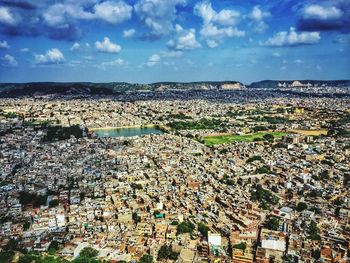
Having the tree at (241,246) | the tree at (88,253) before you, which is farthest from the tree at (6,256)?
the tree at (241,246)

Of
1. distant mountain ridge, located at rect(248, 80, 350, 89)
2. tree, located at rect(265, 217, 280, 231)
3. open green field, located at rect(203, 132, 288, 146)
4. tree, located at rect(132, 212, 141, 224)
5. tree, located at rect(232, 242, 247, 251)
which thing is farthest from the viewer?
distant mountain ridge, located at rect(248, 80, 350, 89)

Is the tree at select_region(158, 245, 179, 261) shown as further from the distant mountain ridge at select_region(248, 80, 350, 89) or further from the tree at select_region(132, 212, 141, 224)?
the distant mountain ridge at select_region(248, 80, 350, 89)

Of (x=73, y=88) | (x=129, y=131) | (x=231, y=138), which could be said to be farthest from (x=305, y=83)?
(x=231, y=138)

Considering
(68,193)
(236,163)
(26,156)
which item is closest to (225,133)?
(236,163)

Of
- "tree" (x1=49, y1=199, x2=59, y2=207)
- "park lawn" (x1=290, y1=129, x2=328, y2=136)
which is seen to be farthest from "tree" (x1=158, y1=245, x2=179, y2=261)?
"park lawn" (x1=290, y1=129, x2=328, y2=136)

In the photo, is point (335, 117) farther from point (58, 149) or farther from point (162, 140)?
point (58, 149)

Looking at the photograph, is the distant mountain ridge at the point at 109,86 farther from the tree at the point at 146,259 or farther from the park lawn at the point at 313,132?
the tree at the point at 146,259

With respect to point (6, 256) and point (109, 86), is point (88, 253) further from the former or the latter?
point (109, 86)
